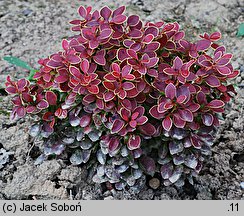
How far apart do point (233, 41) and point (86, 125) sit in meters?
1.93

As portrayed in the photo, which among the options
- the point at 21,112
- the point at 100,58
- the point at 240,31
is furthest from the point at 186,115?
the point at 240,31

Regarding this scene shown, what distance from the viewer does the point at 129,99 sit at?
2.18m

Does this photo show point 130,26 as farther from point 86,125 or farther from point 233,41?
point 233,41

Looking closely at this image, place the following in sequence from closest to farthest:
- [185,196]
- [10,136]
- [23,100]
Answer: [23,100] < [185,196] < [10,136]

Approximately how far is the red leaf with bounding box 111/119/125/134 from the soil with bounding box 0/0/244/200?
45 centimetres

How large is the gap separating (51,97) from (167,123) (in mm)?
615

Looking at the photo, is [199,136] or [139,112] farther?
[199,136]

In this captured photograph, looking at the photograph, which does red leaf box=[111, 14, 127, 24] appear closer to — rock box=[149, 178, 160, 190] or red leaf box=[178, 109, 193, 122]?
red leaf box=[178, 109, 193, 122]

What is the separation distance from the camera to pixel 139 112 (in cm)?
217

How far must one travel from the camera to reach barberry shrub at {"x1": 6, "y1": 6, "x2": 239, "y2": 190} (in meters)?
2.14

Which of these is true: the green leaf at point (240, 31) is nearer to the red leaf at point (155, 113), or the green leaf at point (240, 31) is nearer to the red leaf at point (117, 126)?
the red leaf at point (155, 113)

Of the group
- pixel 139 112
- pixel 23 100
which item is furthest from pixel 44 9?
pixel 139 112

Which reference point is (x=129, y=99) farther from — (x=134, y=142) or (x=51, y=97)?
(x=51, y=97)

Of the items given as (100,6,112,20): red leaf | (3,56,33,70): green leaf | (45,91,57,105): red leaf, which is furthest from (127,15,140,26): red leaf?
(3,56,33,70): green leaf
